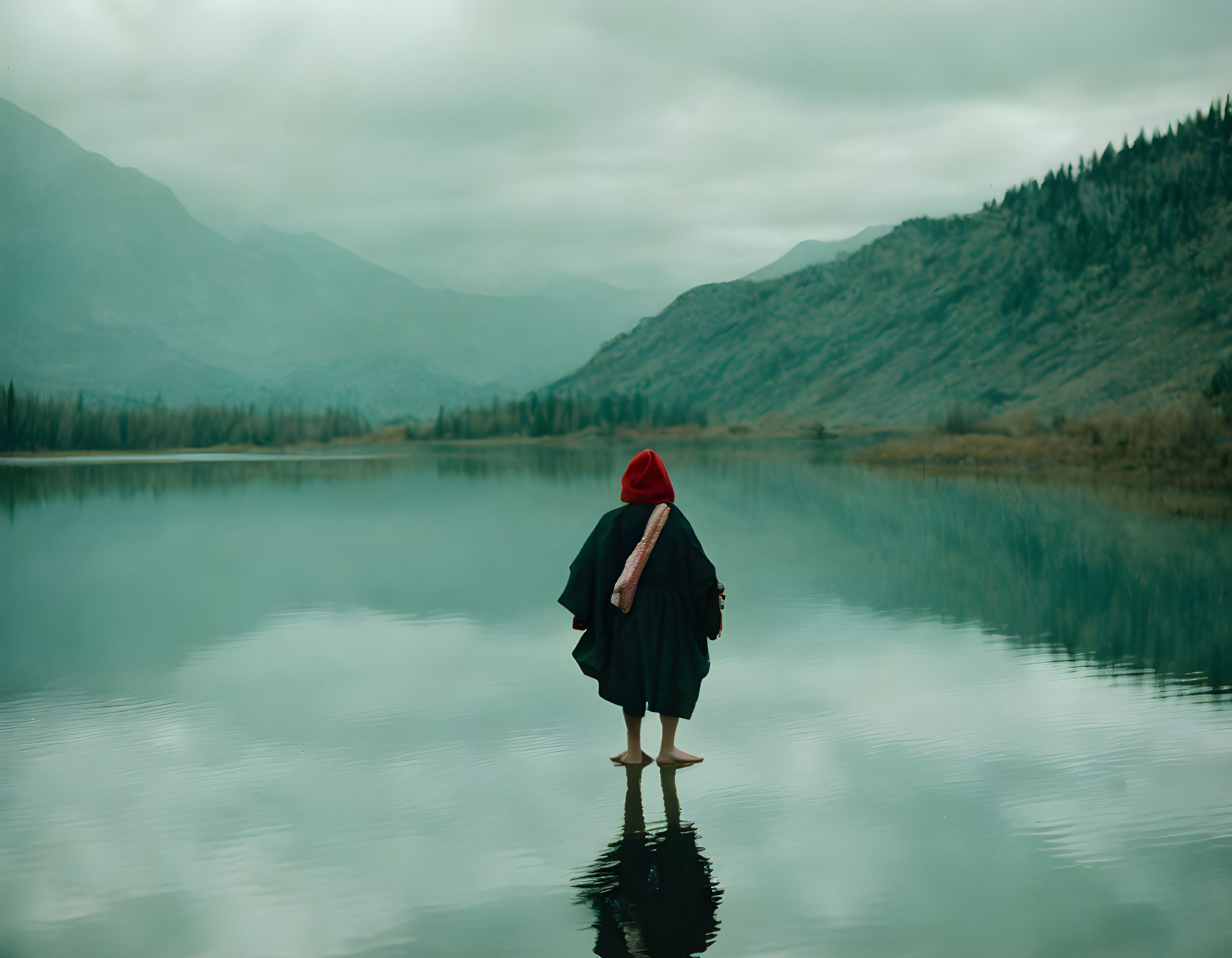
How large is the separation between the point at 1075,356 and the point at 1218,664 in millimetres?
128780

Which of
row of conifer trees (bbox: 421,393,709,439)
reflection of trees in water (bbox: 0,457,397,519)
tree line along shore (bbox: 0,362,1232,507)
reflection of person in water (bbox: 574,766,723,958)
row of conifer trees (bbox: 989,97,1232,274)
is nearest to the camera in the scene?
reflection of person in water (bbox: 574,766,723,958)

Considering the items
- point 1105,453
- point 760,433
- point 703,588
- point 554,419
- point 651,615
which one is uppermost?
point 554,419

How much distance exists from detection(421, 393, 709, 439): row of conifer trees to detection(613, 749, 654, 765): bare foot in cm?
14790

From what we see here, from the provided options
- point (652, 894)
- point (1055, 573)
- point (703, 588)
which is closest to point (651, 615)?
point (703, 588)

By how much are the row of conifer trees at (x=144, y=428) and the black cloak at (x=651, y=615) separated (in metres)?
135

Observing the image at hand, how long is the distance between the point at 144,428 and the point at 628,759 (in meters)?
155

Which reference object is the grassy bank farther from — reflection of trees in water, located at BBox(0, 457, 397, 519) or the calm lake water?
reflection of trees in water, located at BBox(0, 457, 397, 519)

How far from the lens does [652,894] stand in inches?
187

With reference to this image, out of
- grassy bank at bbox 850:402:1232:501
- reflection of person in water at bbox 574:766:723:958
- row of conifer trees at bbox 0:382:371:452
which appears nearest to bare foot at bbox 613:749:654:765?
reflection of person in water at bbox 574:766:723:958

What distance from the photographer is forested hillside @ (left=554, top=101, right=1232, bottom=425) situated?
120 meters

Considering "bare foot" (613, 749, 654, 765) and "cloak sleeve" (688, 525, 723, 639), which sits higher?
"cloak sleeve" (688, 525, 723, 639)

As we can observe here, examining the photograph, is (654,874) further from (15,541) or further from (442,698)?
(15,541)

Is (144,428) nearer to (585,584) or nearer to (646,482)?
(585,584)

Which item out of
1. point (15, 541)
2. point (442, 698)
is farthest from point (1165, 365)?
point (442, 698)
